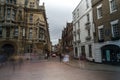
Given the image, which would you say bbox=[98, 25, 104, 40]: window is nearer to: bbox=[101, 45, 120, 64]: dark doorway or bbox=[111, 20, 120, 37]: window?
bbox=[101, 45, 120, 64]: dark doorway

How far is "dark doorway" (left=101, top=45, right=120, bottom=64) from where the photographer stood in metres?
20.4

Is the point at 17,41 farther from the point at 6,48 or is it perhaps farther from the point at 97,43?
the point at 97,43

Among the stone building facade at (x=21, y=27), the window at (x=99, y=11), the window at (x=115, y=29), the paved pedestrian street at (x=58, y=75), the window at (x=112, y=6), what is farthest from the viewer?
the stone building facade at (x=21, y=27)

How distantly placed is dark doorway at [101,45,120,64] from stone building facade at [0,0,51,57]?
20952 mm

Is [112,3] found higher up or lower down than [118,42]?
higher up

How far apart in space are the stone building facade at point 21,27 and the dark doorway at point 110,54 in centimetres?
2095

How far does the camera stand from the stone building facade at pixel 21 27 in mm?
36938

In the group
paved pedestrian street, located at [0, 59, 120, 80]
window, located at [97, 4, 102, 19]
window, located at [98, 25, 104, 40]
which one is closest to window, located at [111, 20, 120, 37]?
window, located at [98, 25, 104, 40]

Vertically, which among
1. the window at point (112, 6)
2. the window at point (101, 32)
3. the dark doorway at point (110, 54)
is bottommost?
the dark doorway at point (110, 54)

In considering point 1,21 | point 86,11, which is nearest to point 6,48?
point 1,21

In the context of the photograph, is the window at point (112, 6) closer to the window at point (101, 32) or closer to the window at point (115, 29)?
the window at point (115, 29)

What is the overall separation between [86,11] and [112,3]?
8832mm

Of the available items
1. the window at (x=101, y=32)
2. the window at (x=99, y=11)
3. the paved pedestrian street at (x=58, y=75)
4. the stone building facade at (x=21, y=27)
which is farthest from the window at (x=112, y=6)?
the stone building facade at (x=21, y=27)

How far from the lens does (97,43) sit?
24.6 m
